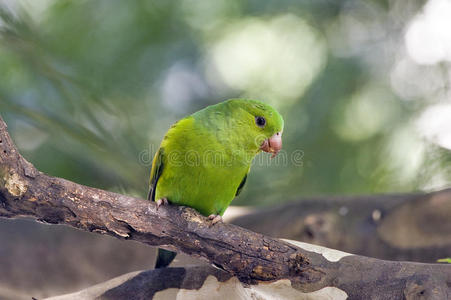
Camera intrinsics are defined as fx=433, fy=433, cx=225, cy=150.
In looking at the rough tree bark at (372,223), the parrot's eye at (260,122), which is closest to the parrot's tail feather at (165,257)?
the parrot's eye at (260,122)

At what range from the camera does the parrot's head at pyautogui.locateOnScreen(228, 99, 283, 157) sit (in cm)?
272

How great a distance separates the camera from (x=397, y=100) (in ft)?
12.2

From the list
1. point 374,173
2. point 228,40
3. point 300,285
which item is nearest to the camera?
point 300,285

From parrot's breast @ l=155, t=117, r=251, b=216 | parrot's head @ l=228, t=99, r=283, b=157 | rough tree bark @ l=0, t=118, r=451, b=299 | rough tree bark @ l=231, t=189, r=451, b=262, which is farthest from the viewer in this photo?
rough tree bark @ l=231, t=189, r=451, b=262

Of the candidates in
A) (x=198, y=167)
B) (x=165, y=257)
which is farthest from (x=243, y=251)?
(x=165, y=257)

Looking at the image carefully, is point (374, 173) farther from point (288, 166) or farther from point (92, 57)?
point (92, 57)

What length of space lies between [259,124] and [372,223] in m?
1.52

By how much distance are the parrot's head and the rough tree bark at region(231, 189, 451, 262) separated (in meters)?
1.10

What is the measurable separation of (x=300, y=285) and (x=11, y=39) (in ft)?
8.52

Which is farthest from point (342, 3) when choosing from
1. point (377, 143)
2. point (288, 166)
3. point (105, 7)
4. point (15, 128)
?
point (15, 128)

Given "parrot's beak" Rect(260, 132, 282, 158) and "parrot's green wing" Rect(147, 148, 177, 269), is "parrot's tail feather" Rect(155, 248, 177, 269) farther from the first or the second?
"parrot's beak" Rect(260, 132, 282, 158)

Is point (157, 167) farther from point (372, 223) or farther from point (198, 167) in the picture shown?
point (372, 223)

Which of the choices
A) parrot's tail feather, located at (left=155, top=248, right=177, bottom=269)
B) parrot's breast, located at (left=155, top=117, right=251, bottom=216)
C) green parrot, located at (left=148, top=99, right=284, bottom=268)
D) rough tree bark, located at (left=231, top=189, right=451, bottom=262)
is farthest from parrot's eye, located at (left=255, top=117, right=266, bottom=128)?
rough tree bark, located at (left=231, top=189, right=451, bottom=262)

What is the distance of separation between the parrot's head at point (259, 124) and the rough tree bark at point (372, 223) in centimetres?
110
